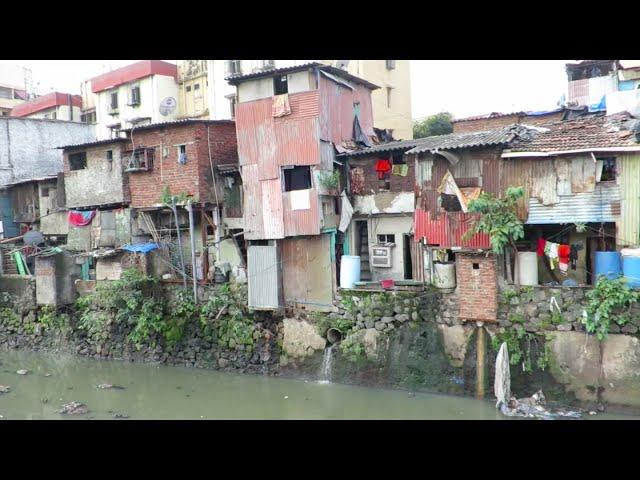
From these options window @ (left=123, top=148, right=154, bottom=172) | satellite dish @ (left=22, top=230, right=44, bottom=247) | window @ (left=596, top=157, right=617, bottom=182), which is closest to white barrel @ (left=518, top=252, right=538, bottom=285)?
window @ (left=596, top=157, right=617, bottom=182)

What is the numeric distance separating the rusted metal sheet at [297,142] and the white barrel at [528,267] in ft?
20.4

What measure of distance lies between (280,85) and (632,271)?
10.6 meters

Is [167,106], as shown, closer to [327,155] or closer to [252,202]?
[252,202]

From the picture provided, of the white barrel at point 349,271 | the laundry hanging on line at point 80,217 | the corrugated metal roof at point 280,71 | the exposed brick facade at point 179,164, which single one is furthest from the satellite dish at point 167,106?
the white barrel at point 349,271

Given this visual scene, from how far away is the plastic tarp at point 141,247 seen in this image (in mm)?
18750

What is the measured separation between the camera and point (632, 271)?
39.5ft

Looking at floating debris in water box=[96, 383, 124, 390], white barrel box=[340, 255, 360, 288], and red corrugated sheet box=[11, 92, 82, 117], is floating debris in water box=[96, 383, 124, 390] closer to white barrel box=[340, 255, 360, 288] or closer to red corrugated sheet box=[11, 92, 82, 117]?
white barrel box=[340, 255, 360, 288]

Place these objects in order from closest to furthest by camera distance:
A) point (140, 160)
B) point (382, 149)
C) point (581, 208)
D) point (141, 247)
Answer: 1. point (581, 208)
2. point (382, 149)
3. point (141, 247)
4. point (140, 160)

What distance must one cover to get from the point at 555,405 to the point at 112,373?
1281 cm

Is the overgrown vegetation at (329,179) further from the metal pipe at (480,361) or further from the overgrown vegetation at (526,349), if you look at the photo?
the overgrown vegetation at (526,349)

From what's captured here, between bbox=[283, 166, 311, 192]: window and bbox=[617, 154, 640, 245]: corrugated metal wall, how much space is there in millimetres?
8113

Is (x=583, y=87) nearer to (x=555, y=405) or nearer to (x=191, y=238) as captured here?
(x=555, y=405)

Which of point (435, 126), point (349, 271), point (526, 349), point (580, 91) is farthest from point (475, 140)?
point (435, 126)

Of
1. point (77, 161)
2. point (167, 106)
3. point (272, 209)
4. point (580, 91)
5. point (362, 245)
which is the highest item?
point (167, 106)
